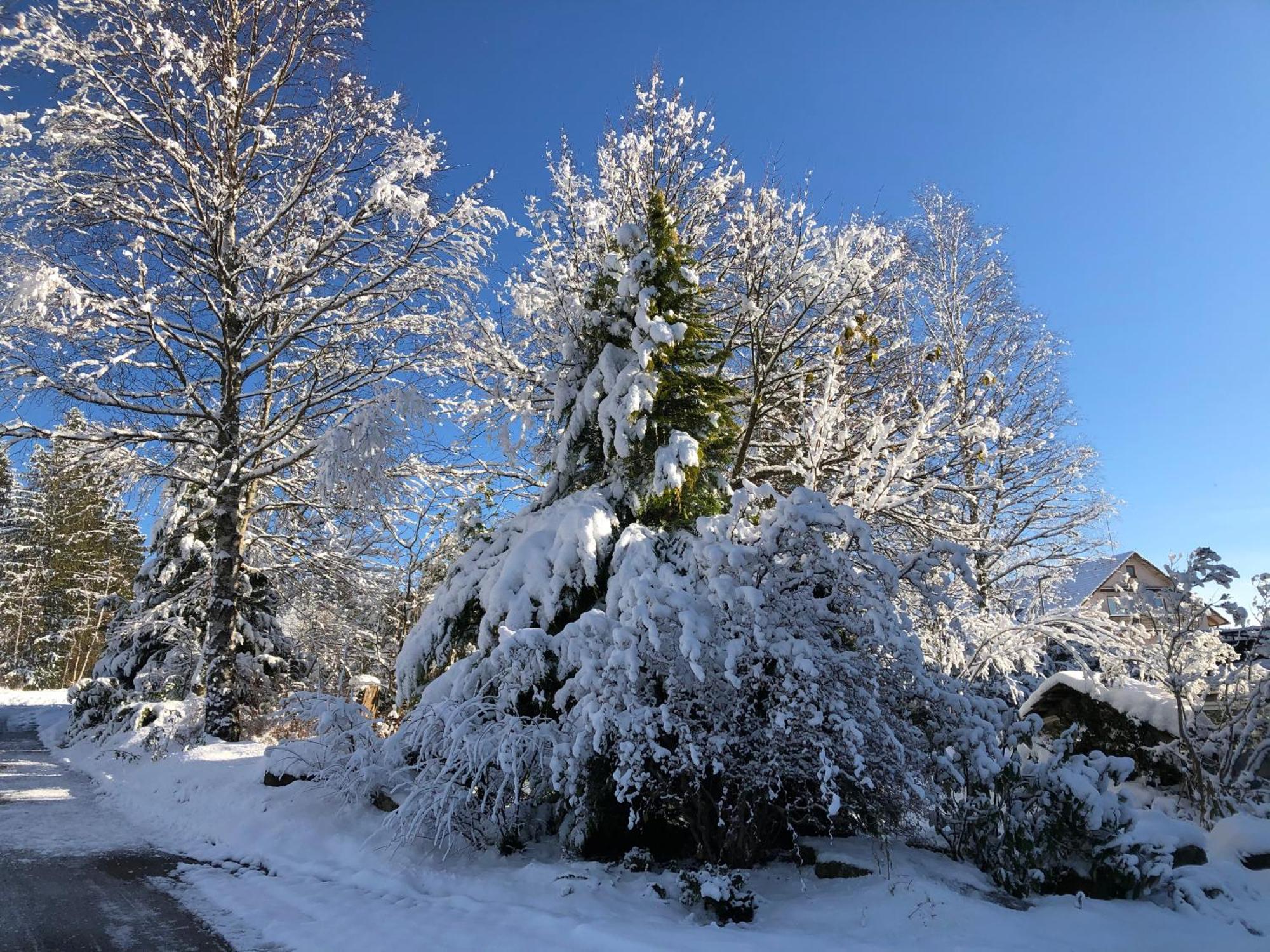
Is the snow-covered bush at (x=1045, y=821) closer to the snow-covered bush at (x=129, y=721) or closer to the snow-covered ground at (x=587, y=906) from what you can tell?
the snow-covered ground at (x=587, y=906)

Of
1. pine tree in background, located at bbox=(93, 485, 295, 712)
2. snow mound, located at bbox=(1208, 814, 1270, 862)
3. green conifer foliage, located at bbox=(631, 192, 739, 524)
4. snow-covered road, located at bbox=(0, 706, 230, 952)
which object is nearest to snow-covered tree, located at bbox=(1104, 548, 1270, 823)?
snow mound, located at bbox=(1208, 814, 1270, 862)

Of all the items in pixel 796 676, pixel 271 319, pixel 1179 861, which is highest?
pixel 271 319

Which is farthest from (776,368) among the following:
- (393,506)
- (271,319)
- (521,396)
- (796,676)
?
(271,319)

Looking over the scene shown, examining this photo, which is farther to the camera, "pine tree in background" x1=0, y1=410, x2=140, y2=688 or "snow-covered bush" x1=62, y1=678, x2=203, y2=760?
"pine tree in background" x1=0, y1=410, x2=140, y2=688

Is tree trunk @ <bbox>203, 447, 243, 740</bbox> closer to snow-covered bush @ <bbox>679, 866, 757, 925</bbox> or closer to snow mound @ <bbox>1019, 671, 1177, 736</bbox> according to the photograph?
snow-covered bush @ <bbox>679, 866, 757, 925</bbox>

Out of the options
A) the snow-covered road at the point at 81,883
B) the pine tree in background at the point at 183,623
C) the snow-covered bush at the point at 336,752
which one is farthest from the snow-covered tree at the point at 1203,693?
the pine tree in background at the point at 183,623

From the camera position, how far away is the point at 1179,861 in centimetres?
468

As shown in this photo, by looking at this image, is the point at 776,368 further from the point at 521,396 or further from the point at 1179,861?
the point at 1179,861

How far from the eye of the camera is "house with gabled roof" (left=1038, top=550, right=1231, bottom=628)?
7.11 metres

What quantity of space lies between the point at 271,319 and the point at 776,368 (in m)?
8.20

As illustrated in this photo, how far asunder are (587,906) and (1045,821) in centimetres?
306

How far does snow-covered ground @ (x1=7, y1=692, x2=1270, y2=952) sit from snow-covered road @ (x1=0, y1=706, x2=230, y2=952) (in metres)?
0.25

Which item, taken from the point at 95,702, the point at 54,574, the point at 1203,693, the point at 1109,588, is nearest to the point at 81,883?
the point at 1203,693

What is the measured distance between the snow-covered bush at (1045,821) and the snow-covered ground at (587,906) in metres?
0.20
